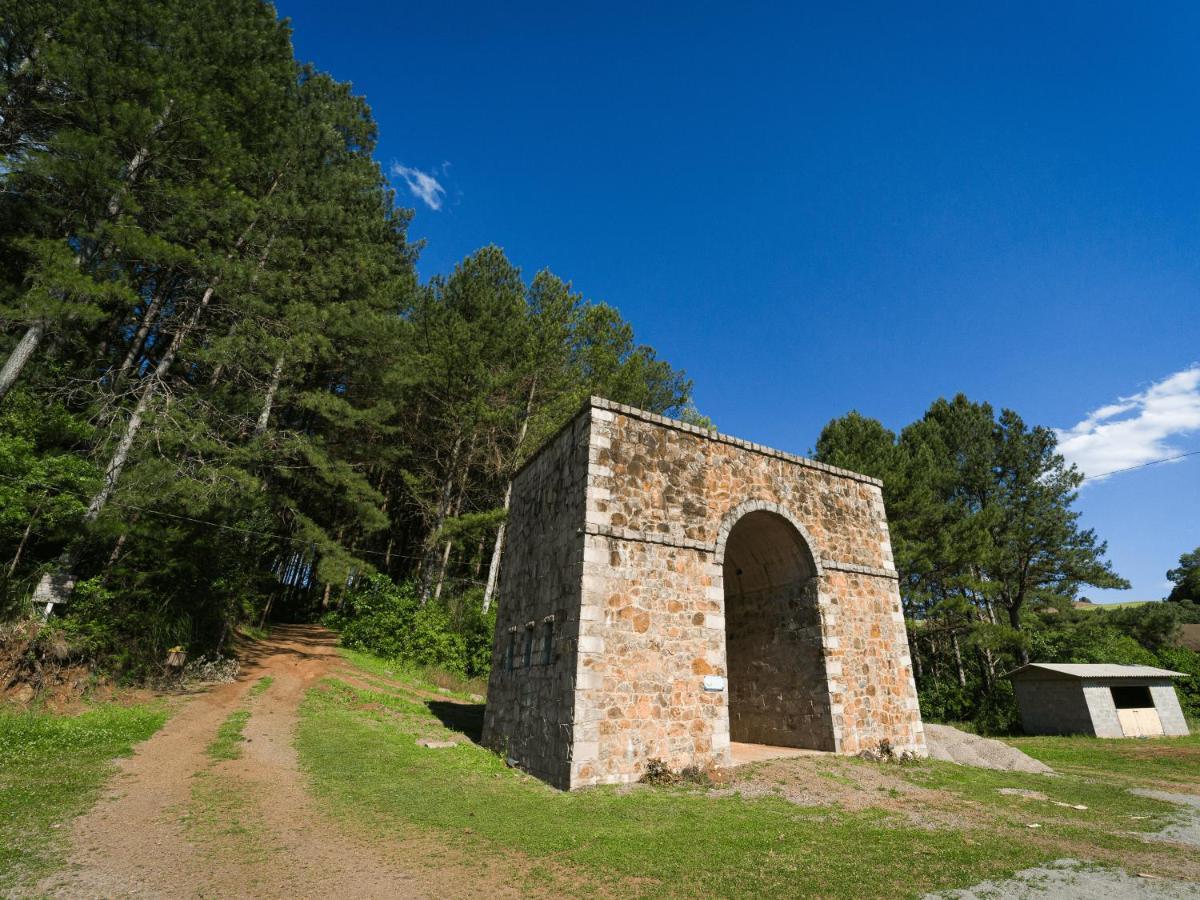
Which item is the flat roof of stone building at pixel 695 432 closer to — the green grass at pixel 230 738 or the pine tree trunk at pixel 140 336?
the green grass at pixel 230 738

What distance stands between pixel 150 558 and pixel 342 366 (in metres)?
8.58

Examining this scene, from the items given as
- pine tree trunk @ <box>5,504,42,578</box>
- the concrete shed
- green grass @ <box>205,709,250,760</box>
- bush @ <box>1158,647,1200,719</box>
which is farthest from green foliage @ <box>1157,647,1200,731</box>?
pine tree trunk @ <box>5,504,42,578</box>

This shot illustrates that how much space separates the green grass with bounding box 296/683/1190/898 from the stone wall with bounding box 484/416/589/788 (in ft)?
1.97

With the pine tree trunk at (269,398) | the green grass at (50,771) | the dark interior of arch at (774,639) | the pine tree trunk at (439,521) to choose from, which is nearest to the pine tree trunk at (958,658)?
the dark interior of arch at (774,639)

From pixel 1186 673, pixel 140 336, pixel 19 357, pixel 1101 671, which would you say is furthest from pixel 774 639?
pixel 1186 673

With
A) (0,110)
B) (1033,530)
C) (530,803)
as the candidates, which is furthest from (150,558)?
(1033,530)

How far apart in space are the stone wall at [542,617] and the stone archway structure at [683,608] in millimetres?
45

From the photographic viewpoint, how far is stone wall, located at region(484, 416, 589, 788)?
8.46 metres

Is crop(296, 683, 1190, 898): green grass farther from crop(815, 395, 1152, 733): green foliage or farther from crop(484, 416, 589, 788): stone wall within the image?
crop(815, 395, 1152, 733): green foliage

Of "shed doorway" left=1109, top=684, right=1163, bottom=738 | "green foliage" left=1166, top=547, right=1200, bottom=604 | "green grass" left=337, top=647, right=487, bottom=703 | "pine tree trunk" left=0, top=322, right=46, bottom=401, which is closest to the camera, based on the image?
"pine tree trunk" left=0, top=322, right=46, bottom=401

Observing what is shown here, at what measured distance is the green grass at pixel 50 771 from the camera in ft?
15.6

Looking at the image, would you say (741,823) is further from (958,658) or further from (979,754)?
(958,658)

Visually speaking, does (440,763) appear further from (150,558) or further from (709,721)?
(150,558)

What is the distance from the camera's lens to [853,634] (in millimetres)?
11102
